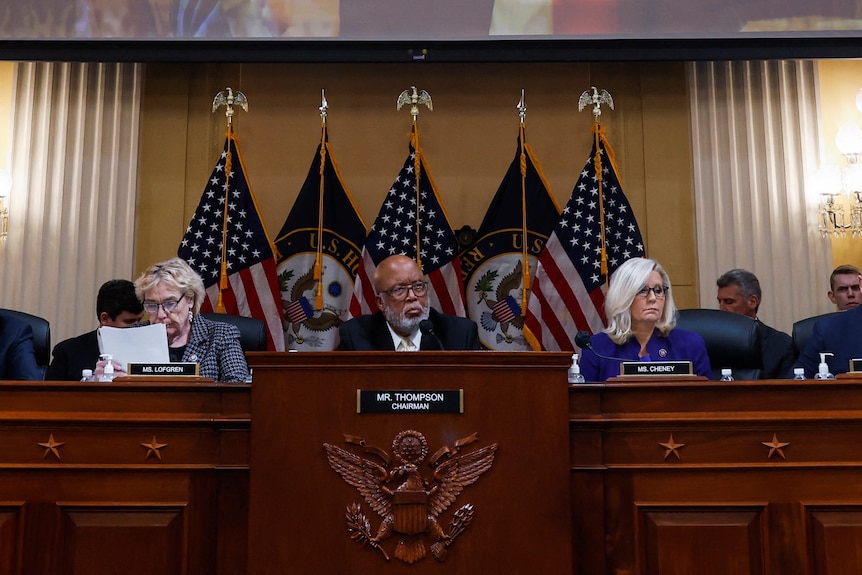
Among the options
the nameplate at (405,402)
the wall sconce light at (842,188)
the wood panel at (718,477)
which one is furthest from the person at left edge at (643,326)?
the wall sconce light at (842,188)

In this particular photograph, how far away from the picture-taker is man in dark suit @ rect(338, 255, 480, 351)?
4.22 meters

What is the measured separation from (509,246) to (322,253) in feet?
3.75

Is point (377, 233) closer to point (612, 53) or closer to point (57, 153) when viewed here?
point (612, 53)

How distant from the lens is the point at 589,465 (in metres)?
2.56

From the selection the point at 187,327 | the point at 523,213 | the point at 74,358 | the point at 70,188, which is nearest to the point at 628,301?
the point at 187,327

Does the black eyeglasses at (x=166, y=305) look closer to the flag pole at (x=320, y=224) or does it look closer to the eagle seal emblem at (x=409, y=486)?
the eagle seal emblem at (x=409, y=486)

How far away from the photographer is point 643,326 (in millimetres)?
3730

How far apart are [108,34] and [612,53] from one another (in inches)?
117

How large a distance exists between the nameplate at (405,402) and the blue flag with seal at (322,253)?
11.2ft

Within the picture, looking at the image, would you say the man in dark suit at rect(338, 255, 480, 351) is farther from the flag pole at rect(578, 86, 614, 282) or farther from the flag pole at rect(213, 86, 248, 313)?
the flag pole at rect(578, 86, 614, 282)

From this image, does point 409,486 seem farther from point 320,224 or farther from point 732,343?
point 320,224

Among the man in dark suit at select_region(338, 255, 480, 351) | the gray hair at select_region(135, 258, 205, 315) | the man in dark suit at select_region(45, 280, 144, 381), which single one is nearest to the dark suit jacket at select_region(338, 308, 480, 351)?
the man in dark suit at select_region(338, 255, 480, 351)

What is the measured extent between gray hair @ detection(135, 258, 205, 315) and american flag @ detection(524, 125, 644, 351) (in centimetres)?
234

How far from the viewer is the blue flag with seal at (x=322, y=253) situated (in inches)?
231
